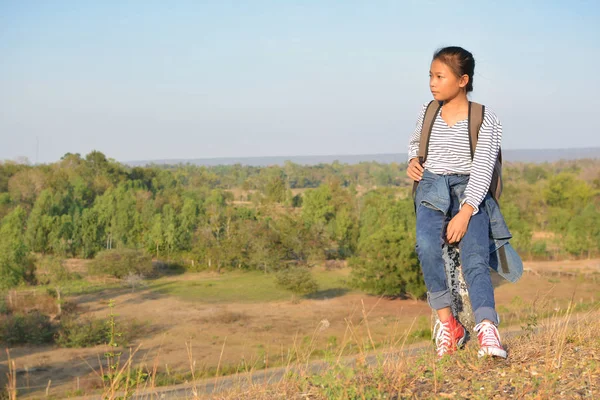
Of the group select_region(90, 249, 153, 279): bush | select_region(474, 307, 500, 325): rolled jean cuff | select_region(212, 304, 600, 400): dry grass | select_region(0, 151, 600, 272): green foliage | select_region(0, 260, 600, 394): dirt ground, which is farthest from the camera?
select_region(0, 151, 600, 272): green foliage

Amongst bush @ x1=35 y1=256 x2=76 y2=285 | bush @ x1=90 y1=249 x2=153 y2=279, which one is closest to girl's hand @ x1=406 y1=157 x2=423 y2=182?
bush @ x1=35 y1=256 x2=76 y2=285

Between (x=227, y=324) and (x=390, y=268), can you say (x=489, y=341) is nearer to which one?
(x=227, y=324)

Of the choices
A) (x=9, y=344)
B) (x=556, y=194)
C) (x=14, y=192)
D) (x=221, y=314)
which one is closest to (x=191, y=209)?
(x=14, y=192)

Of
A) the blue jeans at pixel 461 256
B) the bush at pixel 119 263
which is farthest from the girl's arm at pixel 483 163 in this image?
the bush at pixel 119 263

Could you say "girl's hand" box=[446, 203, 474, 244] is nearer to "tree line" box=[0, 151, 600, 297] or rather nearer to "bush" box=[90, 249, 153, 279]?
"tree line" box=[0, 151, 600, 297]

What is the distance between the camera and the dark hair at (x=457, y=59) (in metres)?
3.26

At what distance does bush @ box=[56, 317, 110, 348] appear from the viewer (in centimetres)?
2358

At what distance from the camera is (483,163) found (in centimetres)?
319

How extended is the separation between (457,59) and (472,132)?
1.31ft

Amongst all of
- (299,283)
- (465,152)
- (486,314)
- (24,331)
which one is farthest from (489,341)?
(299,283)

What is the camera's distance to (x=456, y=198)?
11.1 feet

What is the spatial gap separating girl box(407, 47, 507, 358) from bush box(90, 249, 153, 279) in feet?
118

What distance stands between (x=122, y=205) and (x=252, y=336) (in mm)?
26756

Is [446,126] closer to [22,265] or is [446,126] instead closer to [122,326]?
[122,326]
